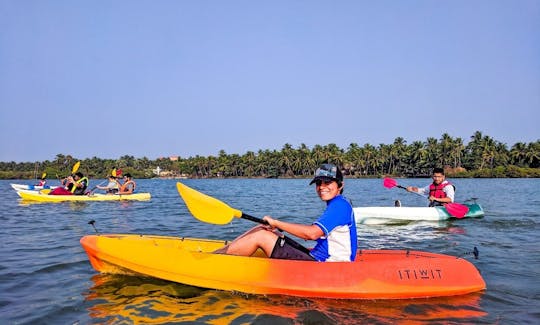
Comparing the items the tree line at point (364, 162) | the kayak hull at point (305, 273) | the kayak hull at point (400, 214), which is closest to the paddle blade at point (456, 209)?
the kayak hull at point (400, 214)

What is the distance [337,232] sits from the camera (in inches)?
194

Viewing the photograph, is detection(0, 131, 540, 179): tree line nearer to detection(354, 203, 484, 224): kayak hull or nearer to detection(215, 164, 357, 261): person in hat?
detection(354, 203, 484, 224): kayak hull

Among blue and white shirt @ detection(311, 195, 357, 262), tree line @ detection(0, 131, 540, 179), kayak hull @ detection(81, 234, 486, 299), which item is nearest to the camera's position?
blue and white shirt @ detection(311, 195, 357, 262)

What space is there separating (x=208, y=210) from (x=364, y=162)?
91753 millimetres

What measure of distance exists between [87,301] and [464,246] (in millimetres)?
7109

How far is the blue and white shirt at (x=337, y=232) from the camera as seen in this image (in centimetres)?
477

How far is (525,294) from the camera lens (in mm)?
5363

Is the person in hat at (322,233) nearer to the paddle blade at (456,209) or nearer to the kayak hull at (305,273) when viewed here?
the kayak hull at (305,273)

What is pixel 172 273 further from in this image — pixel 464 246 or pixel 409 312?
pixel 464 246

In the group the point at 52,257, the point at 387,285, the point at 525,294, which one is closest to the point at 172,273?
the point at 387,285

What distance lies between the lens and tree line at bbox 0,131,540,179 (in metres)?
76.7

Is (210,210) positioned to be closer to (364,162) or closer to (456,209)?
(456,209)

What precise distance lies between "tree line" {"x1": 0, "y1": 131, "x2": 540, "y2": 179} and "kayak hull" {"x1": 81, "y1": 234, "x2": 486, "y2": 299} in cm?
7441

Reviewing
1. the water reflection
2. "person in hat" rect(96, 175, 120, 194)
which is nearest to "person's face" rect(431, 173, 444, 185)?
the water reflection
